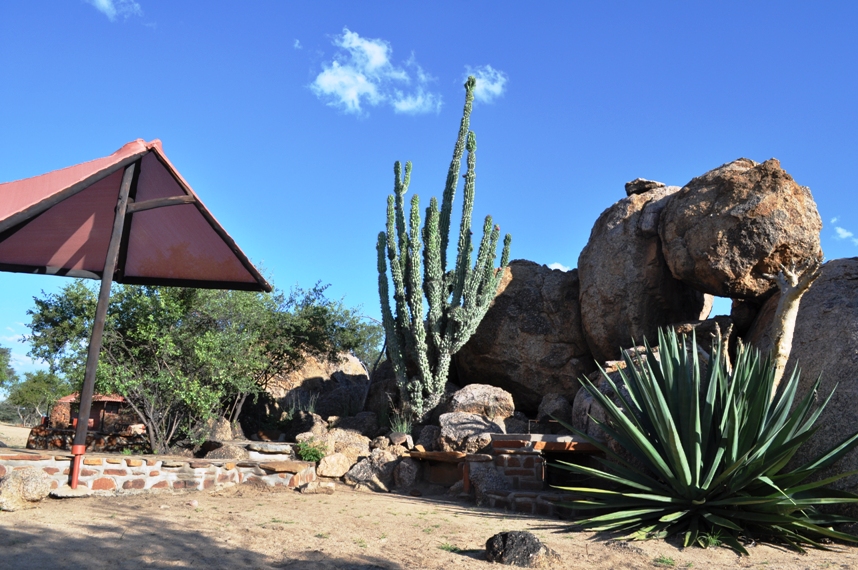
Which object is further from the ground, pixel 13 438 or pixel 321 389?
pixel 321 389

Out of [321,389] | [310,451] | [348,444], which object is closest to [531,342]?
[348,444]

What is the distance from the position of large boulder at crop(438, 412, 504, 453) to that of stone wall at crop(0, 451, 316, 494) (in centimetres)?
251

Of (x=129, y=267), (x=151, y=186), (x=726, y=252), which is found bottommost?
(x=129, y=267)

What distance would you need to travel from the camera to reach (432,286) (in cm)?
1166

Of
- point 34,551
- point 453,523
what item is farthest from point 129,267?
point 453,523

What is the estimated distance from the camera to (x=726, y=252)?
9633 millimetres

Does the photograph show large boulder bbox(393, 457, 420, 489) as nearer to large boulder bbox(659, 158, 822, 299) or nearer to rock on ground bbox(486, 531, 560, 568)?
rock on ground bbox(486, 531, 560, 568)

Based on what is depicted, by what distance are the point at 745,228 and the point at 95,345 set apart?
28.2 feet

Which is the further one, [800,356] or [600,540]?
[800,356]

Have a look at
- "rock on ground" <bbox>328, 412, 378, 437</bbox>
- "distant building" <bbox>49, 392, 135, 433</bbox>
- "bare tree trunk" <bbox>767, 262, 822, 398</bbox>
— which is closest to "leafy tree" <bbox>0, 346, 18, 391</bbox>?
"distant building" <bbox>49, 392, 135, 433</bbox>

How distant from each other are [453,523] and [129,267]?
4638mm

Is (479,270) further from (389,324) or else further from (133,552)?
(133,552)

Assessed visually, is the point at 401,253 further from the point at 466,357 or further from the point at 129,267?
the point at 129,267

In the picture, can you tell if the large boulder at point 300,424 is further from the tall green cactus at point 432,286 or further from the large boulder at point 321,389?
the tall green cactus at point 432,286
